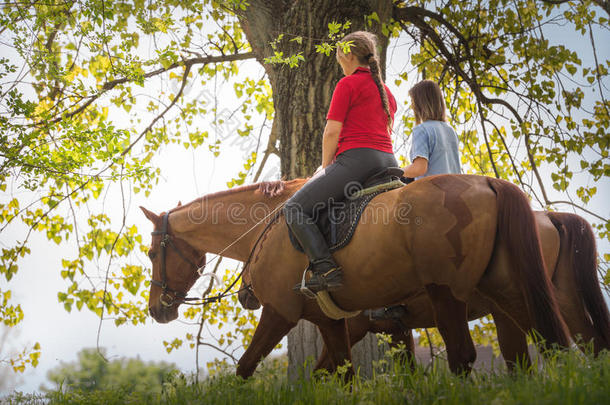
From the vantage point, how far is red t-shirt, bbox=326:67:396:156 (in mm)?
4031

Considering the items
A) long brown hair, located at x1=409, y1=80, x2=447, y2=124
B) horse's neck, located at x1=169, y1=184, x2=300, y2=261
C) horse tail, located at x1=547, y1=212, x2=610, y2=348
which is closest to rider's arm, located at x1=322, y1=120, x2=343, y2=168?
horse's neck, located at x1=169, y1=184, x2=300, y2=261

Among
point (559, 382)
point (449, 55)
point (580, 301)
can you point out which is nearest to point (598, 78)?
point (449, 55)

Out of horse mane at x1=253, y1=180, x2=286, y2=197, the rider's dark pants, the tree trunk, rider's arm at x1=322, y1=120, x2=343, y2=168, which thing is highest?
the tree trunk

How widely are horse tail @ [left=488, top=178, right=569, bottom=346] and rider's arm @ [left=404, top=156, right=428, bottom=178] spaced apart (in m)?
1.04

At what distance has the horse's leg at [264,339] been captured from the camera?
3990 millimetres

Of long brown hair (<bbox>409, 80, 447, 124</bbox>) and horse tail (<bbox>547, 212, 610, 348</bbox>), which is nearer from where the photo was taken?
horse tail (<bbox>547, 212, 610, 348</bbox>)

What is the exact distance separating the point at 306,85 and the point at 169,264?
2679mm

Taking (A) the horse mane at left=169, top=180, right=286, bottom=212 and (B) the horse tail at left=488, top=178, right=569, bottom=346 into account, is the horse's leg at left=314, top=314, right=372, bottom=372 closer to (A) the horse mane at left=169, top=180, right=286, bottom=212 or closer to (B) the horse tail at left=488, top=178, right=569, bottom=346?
(A) the horse mane at left=169, top=180, right=286, bottom=212

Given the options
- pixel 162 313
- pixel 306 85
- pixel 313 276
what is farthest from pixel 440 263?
pixel 306 85

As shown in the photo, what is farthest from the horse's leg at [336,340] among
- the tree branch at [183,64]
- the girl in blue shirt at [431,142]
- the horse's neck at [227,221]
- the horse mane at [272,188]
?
the tree branch at [183,64]

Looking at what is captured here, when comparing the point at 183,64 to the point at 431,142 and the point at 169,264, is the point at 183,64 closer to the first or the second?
the point at 169,264

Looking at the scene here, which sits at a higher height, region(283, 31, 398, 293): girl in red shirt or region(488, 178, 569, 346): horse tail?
region(283, 31, 398, 293): girl in red shirt

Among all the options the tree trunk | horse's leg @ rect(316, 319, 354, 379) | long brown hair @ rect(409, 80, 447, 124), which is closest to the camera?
horse's leg @ rect(316, 319, 354, 379)

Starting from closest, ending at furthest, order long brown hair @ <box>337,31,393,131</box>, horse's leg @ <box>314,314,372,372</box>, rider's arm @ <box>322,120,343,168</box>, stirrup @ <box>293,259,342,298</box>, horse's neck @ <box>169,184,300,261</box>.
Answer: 1. stirrup @ <box>293,259,342,298</box>
2. rider's arm @ <box>322,120,343,168</box>
3. long brown hair @ <box>337,31,393,131</box>
4. horse's neck @ <box>169,184,300,261</box>
5. horse's leg @ <box>314,314,372,372</box>
